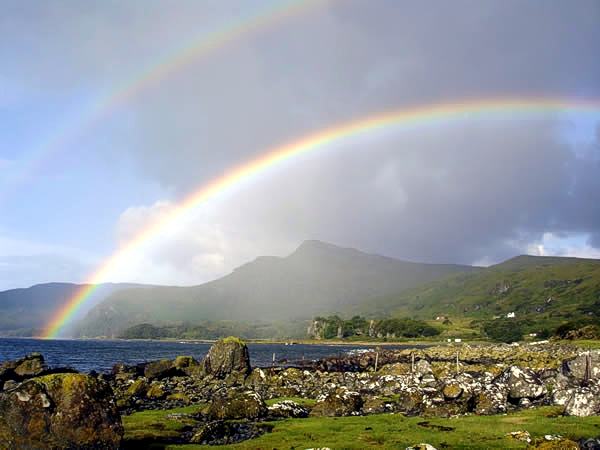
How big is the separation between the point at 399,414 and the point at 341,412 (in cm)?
491

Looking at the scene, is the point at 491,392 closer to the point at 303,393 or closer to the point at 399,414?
the point at 399,414

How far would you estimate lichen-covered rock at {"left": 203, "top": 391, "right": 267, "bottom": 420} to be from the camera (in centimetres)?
3244

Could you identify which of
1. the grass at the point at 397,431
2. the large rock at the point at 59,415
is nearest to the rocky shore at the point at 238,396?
the large rock at the point at 59,415

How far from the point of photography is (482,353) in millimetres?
111062

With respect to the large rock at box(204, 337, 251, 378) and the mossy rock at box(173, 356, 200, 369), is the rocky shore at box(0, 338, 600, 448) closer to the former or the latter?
the large rock at box(204, 337, 251, 378)

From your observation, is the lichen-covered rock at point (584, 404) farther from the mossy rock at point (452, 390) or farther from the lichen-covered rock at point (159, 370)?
the lichen-covered rock at point (159, 370)

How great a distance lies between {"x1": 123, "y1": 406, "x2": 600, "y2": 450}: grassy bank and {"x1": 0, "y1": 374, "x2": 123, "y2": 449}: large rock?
10.6ft

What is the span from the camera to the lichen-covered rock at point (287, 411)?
33.8 meters

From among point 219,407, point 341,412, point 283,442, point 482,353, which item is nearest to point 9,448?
point 283,442

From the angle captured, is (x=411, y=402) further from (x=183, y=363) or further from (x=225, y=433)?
(x=183, y=363)

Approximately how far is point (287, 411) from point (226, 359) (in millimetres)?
40769

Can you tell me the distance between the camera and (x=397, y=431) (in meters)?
25.6


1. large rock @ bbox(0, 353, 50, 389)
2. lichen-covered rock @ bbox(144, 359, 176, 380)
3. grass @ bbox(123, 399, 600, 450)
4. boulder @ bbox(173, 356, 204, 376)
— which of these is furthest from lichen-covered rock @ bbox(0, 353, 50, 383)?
grass @ bbox(123, 399, 600, 450)

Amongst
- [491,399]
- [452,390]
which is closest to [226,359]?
[452,390]
